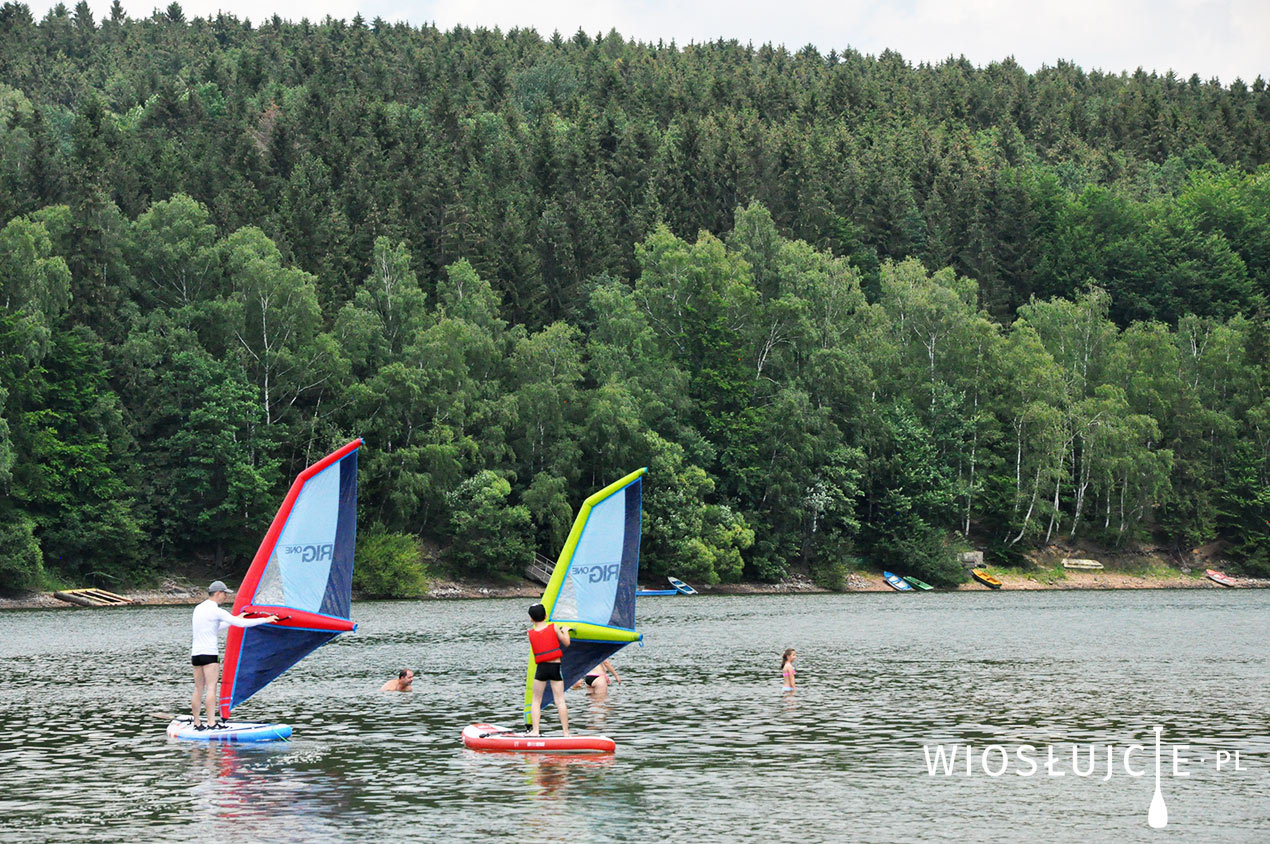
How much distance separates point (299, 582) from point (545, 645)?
644 centimetres

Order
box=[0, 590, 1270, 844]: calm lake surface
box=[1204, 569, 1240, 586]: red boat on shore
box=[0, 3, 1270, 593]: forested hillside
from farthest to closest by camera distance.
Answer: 1. box=[1204, 569, 1240, 586]: red boat on shore
2. box=[0, 3, 1270, 593]: forested hillside
3. box=[0, 590, 1270, 844]: calm lake surface

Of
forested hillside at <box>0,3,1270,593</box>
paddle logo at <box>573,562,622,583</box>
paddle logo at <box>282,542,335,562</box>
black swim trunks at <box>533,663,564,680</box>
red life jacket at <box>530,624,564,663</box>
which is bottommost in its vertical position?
black swim trunks at <box>533,663,564,680</box>

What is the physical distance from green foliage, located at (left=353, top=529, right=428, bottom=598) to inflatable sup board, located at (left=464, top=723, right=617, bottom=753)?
215 feet

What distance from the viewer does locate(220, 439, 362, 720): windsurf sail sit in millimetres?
32500

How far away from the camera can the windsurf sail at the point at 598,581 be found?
32281 millimetres

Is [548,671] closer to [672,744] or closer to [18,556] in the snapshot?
[672,744]

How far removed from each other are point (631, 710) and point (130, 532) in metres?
62.5

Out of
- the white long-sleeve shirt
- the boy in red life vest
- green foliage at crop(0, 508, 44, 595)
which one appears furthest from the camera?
green foliage at crop(0, 508, 44, 595)

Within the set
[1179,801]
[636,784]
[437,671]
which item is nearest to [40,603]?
[437,671]

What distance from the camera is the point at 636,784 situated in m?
27.6

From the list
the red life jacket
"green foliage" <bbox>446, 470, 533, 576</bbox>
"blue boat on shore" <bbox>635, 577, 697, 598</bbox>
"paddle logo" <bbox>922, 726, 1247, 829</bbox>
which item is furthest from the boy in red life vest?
"blue boat on shore" <bbox>635, 577, 697, 598</bbox>

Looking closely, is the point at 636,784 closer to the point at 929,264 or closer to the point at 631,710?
the point at 631,710

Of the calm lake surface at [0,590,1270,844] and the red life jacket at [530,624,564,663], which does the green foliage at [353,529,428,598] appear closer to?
the calm lake surface at [0,590,1270,844]

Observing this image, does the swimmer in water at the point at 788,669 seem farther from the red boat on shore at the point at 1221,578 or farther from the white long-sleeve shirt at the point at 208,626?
the red boat on shore at the point at 1221,578
